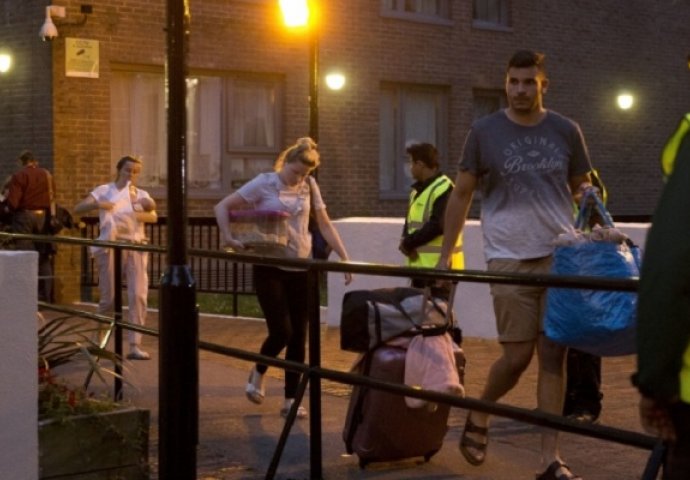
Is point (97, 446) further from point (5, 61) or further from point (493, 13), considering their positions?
point (493, 13)

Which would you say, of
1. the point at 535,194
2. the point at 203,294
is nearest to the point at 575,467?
the point at 535,194

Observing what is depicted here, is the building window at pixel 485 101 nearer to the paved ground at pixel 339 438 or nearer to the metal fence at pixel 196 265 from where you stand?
the metal fence at pixel 196 265

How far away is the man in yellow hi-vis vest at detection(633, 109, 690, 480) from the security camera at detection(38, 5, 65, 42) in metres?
14.9

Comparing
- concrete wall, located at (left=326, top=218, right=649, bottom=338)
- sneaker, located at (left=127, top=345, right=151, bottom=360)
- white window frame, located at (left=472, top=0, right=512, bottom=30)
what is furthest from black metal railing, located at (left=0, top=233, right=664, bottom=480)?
white window frame, located at (left=472, top=0, right=512, bottom=30)

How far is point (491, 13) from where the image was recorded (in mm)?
22672

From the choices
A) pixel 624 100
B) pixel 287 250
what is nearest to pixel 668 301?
pixel 287 250

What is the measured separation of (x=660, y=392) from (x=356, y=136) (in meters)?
17.8

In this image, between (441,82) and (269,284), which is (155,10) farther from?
(269,284)

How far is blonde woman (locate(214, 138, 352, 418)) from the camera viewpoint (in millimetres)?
8578

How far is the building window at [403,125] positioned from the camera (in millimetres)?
21672

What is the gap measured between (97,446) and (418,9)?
16417 millimetres

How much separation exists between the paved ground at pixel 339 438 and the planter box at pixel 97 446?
720 mm

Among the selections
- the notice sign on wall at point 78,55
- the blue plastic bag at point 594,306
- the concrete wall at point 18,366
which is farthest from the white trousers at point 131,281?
the notice sign on wall at point 78,55

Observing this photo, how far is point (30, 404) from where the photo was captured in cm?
573
